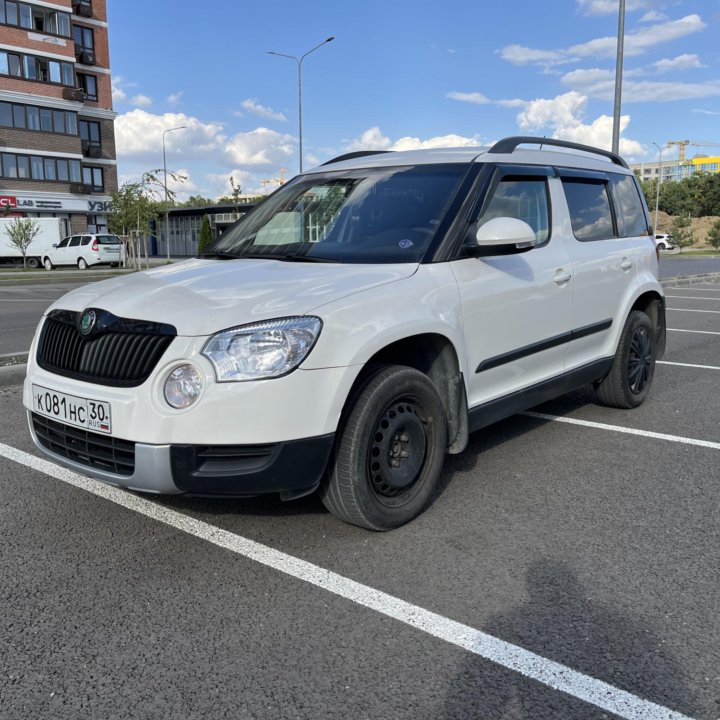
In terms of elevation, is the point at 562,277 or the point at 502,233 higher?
the point at 502,233

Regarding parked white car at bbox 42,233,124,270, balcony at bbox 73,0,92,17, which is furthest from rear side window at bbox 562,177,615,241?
balcony at bbox 73,0,92,17

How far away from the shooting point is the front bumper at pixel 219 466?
2.95 m

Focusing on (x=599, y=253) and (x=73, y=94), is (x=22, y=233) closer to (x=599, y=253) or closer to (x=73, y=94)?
(x=73, y=94)

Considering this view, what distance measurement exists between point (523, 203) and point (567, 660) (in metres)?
2.75

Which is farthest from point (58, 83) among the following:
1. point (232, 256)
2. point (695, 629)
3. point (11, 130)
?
point (695, 629)

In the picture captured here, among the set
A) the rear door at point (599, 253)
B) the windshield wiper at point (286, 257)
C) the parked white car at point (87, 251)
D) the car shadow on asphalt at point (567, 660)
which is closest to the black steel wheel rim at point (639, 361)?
the rear door at point (599, 253)

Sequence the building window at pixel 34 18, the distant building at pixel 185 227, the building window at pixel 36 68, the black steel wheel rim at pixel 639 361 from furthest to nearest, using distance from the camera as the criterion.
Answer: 1. the distant building at pixel 185 227
2. the building window at pixel 36 68
3. the building window at pixel 34 18
4. the black steel wheel rim at pixel 639 361

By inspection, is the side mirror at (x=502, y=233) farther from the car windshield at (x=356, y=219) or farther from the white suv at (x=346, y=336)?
the car windshield at (x=356, y=219)

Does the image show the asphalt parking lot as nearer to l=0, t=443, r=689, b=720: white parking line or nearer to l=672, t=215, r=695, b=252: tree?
l=0, t=443, r=689, b=720: white parking line

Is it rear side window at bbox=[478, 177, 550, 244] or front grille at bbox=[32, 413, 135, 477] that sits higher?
rear side window at bbox=[478, 177, 550, 244]

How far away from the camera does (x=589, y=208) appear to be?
505cm

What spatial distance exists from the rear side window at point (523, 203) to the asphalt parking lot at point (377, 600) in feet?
4.78

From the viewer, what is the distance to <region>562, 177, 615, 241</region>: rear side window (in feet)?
15.8

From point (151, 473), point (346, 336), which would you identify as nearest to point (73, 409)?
point (151, 473)
